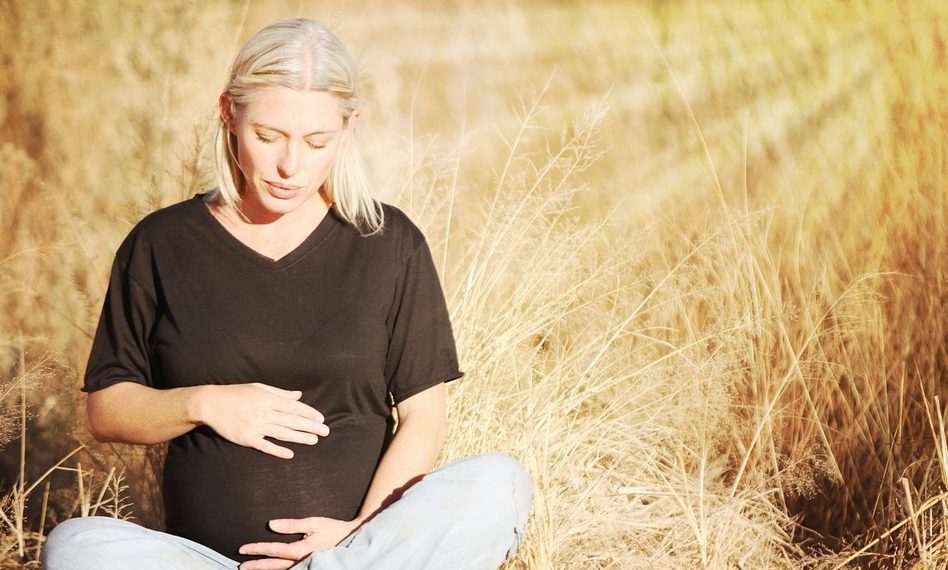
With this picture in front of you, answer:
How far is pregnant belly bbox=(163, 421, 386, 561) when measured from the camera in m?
1.74

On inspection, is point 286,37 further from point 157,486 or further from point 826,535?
point 826,535

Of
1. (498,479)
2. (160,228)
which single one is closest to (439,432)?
(498,479)

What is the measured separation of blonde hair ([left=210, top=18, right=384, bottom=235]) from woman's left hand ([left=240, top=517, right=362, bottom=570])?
0.51 meters

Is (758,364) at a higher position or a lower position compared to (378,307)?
lower

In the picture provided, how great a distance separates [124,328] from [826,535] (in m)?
1.66

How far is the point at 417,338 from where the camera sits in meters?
1.84

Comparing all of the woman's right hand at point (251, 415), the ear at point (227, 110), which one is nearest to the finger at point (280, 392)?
the woman's right hand at point (251, 415)

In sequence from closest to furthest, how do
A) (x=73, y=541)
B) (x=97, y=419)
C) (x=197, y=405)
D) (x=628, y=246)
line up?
(x=73, y=541), (x=197, y=405), (x=97, y=419), (x=628, y=246)

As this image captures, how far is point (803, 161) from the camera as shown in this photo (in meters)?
2.80

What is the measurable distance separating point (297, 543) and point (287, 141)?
0.64m

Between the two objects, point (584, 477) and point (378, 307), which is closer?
point (378, 307)

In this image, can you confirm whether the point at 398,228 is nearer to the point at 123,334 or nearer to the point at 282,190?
the point at 282,190

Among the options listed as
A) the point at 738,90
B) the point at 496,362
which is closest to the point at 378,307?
the point at 496,362

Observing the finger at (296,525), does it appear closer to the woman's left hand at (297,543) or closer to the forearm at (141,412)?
the woman's left hand at (297,543)
